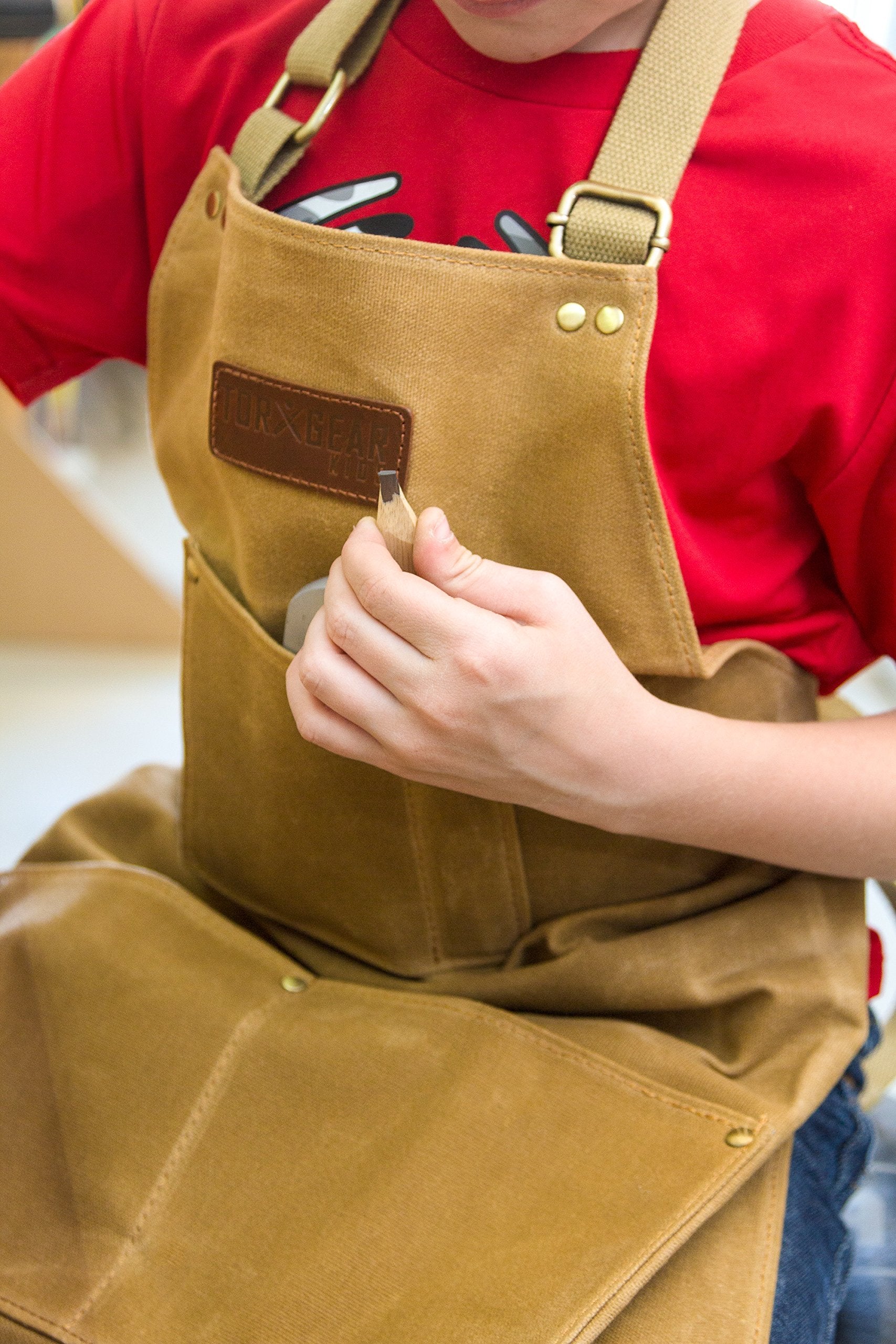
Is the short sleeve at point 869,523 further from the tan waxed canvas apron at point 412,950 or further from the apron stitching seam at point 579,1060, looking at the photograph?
the apron stitching seam at point 579,1060

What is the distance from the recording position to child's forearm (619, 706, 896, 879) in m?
0.58

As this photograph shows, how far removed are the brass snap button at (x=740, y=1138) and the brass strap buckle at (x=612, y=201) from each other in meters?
0.40

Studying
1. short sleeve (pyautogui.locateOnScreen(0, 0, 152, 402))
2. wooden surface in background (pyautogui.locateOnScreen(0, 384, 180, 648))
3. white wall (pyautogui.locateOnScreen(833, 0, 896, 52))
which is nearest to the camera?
short sleeve (pyautogui.locateOnScreen(0, 0, 152, 402))

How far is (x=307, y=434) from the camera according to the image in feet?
1.93

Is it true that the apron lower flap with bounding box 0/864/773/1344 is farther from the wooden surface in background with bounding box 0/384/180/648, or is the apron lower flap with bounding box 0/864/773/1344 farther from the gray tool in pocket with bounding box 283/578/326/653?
the wooden surface in background with bounding box 0/384/180/648

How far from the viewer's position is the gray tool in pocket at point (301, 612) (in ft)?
2.02

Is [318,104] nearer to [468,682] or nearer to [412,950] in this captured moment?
[468,682]

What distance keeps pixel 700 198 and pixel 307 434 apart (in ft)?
0.71

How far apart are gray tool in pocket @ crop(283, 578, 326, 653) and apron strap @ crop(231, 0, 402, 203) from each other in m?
0.20

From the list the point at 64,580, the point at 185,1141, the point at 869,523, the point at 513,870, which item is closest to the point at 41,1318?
the point at 185,1141

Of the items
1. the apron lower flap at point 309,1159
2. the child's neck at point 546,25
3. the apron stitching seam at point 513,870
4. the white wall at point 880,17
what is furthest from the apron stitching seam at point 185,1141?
the white wall at point 880,17

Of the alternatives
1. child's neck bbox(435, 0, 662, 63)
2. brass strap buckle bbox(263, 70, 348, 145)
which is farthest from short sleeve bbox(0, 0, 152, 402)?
child's neck bbox(435, 0, 662, 63)

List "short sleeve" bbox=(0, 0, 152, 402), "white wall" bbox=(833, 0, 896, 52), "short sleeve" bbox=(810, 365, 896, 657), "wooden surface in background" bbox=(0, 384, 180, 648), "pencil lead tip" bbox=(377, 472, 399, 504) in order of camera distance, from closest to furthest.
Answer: "pencil lead tip" bbox=(377, 472, 399, 504) < "short sleeve" bbox=(810, 365, 896, 657) < "short sleeve" bbox=(0, 0, 152, 402) < "white wall" bbox=(833, 0, 896, 52) < "wooden surface in background" bbox=(0, 384, 180, 648)

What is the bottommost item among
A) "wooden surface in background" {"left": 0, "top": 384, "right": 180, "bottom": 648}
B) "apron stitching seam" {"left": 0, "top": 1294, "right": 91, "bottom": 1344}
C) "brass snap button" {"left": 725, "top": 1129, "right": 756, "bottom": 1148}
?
"wooden surface in background" {"left": 0, "top": 384, "right": 180, "bottom": 648}
